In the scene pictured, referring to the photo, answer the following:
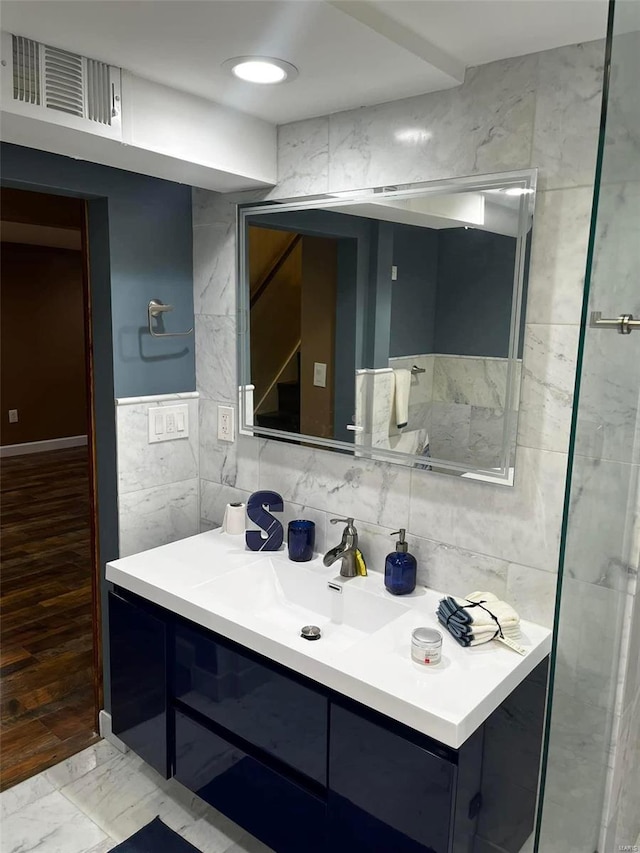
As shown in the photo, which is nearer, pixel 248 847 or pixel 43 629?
pixel 248 847

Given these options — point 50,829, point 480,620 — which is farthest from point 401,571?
point 50,829

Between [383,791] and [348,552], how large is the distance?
0.70 metres

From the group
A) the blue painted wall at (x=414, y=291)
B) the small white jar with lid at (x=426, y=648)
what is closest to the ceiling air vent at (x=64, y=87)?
the blue painted wall at (x=414, y=291)

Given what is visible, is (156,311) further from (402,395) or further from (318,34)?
(318,34)

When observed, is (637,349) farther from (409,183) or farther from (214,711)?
(214,711)

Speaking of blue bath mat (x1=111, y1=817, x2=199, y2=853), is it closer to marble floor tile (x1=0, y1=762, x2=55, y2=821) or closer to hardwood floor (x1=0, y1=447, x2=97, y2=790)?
marble floor tile (x1=0, y1=762, x2=55, y2=821)

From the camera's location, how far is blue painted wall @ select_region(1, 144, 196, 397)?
217 cm

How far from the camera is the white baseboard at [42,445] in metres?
6.88

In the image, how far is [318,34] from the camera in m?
1.44

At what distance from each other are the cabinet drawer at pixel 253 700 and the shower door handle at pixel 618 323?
1112 millimetres

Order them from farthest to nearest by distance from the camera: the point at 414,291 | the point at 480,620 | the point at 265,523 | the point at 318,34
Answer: the point at 265,523 < the point at 414,291 < the point at 480,620 < the point at 318,34

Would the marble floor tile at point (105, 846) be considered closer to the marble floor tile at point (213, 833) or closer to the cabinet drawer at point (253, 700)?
the marble floor tile at point (213, 833)

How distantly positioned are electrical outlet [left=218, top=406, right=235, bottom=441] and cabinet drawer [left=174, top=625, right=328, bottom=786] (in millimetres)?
777

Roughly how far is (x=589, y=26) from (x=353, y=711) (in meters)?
1.62
